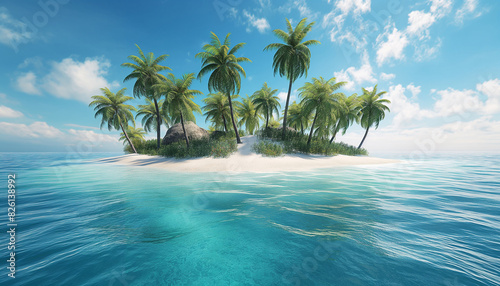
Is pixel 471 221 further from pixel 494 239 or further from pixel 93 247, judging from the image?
pixel 93 247

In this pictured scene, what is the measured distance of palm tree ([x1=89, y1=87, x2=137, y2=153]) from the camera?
85.6 ft

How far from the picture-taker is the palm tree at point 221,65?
20266mm

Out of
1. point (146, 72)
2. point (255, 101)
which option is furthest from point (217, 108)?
point (146, 72)

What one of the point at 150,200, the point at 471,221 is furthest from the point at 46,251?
the point at 471,221

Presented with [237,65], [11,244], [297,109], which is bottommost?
[11,244]

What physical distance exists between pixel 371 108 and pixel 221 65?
24.6 metres

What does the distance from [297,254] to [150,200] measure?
544cm

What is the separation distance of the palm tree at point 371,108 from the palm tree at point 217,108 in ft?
73.1

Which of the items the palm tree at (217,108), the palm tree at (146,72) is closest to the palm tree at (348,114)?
the palm tree at (217,108)

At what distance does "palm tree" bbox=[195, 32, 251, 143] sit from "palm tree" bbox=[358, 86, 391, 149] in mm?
20799

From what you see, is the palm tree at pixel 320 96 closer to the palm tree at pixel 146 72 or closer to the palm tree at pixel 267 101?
the palm tree at pixel 267 101

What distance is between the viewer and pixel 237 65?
2072 cm

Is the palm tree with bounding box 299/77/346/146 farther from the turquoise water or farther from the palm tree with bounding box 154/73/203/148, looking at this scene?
the turquoise water

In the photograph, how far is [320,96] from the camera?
21.2 meters
